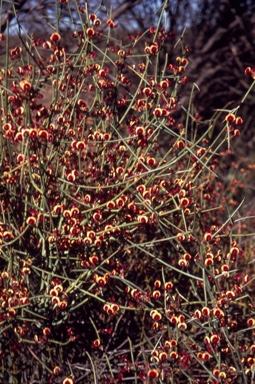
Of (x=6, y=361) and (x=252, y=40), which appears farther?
(x=252, y=40)

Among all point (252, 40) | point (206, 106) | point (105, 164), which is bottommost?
point (206, 106)

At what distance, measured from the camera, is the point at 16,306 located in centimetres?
253

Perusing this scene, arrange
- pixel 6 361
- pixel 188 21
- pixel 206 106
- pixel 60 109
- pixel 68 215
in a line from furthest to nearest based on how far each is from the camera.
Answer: pixel 206 106 < pixel 188 21 < pixel 6 361 < pixel 60 109 < pixel 68 215

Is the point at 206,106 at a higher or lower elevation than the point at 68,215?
lower

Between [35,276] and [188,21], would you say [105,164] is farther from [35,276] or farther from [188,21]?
[188,21]

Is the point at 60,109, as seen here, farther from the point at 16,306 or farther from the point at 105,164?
the point at 16,306

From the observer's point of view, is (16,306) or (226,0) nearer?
(16,306)

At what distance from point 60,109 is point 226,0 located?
5.30 metres

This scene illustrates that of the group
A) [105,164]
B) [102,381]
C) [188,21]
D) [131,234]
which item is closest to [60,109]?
[105,164]

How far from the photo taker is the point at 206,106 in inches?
309

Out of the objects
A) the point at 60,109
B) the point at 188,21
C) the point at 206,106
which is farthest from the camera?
the point at 206,106

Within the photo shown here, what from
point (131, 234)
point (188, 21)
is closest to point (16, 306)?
point (131, 234)

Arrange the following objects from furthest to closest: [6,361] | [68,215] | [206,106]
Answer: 1. [206,106]
2. [6,361]
3. [68,215]

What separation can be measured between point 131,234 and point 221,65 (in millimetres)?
5262
